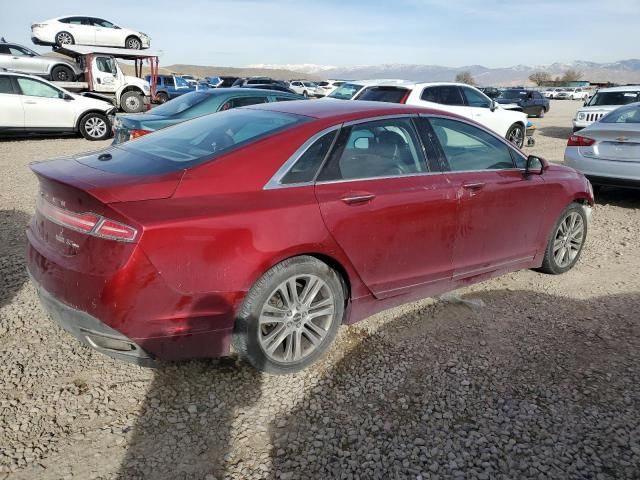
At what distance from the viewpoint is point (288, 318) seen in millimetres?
3012

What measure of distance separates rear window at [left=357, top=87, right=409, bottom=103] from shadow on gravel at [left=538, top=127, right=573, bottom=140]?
28.4 ft

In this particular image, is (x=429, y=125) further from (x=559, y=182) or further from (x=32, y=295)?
(x=32, y=295)

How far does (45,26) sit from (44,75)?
273 cm

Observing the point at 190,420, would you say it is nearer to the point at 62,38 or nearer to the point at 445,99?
the point at 445,99

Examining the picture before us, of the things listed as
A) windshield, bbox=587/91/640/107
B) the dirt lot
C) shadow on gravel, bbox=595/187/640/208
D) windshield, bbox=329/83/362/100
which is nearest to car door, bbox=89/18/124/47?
windshield, bbox=329/83/362/100

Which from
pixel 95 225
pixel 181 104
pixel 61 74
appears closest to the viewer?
pixel 95 225

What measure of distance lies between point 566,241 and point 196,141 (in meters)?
3.42

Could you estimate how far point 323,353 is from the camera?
10.9 ft

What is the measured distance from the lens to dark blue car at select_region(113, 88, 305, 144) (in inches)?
299

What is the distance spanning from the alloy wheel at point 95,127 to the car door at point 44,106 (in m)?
0.36

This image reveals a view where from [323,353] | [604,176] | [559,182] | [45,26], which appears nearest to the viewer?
[323,353]

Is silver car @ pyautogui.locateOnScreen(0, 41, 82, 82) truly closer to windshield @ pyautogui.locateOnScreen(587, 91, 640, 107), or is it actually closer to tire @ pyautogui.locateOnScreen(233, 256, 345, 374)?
windshield @ pyautogui.locateOnScreen(587, 91, 640, 107)

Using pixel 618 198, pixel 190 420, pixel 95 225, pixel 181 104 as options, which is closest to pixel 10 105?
pixel 181 104

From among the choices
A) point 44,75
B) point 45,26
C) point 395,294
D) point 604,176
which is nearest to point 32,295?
point 395,294
